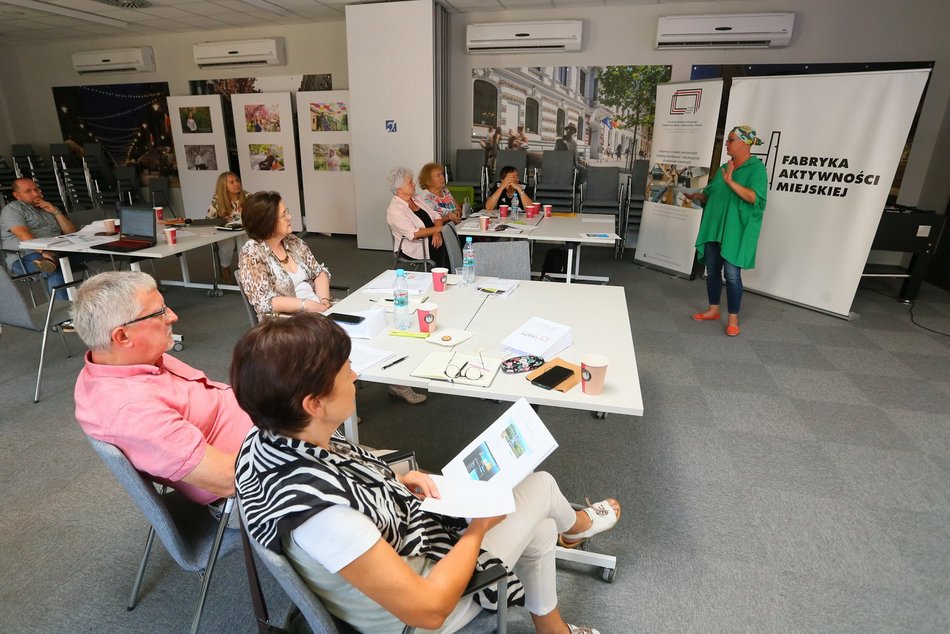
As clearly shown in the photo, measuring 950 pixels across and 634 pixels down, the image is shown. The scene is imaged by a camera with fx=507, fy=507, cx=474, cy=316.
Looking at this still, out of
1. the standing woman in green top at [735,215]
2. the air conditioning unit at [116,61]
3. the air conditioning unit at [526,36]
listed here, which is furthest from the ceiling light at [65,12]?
the standing woman in green top at [735,215]

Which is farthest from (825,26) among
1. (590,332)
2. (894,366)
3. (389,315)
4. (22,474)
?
(22,474)

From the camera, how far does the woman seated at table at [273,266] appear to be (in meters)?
2.74

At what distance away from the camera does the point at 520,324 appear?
92.5 inches

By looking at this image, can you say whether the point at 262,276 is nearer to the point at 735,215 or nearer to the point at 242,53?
the point at 735,215

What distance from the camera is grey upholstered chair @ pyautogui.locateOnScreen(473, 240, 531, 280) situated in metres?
3.21

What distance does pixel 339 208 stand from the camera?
25.7ft

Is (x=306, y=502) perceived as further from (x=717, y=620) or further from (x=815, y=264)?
(x=815, y=264)

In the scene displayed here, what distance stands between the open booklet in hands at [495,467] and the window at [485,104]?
20.9 ft

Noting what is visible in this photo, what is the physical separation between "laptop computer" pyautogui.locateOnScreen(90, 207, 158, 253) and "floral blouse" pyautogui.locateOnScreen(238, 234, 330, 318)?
174 centimetres

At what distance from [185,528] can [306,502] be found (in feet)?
2.84

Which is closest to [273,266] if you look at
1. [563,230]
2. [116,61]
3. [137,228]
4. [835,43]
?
[137,228]

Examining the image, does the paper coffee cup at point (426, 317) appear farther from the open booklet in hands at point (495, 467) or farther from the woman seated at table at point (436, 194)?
the woman seated at table at point (436, 194)

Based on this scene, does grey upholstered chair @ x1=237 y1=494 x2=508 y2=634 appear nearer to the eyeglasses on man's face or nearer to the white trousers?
the white trousers

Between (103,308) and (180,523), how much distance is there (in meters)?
0.69
